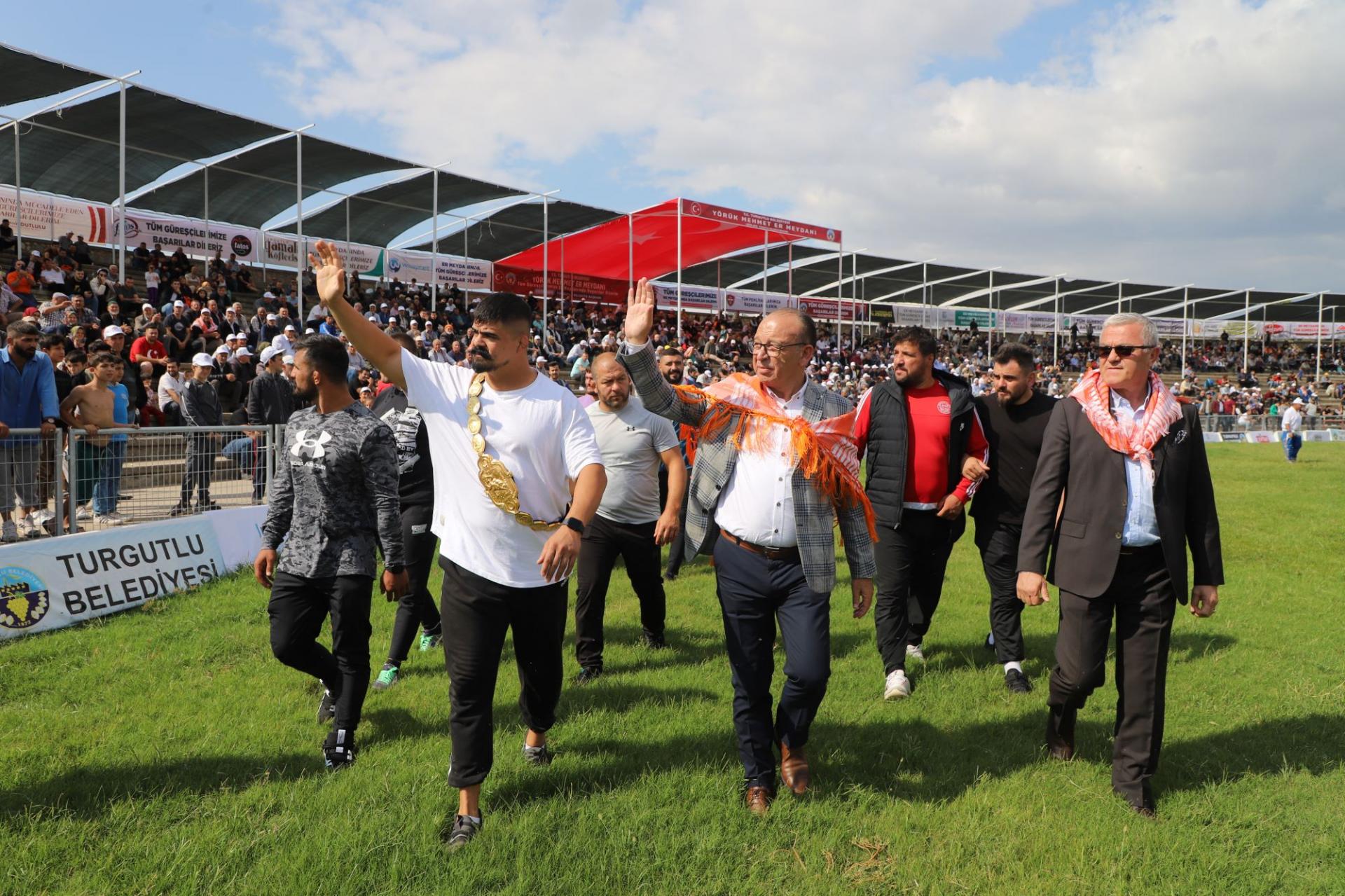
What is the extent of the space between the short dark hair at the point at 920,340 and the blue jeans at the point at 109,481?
659 cm

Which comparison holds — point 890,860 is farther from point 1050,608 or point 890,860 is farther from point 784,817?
point 1050,608

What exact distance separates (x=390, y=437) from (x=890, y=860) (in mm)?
2939

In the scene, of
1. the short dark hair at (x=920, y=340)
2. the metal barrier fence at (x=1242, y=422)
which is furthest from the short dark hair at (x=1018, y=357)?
the metal barrier fence at (x=1242, y=422)

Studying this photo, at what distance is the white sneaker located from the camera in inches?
198

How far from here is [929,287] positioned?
50.4m

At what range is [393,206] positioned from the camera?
90.7 ft

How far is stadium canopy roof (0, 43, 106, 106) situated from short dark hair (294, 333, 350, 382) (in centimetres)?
1446

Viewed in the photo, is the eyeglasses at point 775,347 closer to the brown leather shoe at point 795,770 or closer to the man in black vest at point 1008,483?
the brown leather shoe at point 795,770

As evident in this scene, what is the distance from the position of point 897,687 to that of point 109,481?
6.71 metres

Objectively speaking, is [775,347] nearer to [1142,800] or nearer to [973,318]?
[1142,800]

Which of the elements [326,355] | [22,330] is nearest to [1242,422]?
[326,355]

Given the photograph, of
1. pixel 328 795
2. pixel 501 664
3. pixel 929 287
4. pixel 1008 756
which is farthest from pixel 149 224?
pixel 929 287

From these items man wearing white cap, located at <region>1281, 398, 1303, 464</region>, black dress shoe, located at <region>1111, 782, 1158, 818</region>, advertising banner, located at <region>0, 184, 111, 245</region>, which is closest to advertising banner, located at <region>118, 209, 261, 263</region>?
advertising banner, located at <region>0, 184, 111, 245</region>

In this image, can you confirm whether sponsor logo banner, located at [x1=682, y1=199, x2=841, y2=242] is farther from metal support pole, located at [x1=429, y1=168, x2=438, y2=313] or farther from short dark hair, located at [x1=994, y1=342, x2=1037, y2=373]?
short dark hair, located at [x1=994, y1=342, x2=1037, y2=373]
